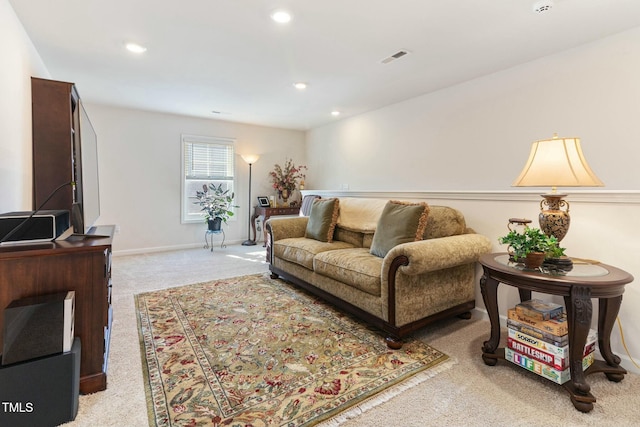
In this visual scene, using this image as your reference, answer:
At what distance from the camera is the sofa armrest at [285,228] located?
11.7 feet

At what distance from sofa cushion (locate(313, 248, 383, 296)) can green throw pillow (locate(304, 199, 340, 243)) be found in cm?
59

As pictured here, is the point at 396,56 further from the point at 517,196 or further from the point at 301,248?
the point at 301,248

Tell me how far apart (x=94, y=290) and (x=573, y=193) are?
3.07m

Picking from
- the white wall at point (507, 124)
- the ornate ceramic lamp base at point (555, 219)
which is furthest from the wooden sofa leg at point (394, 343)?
the white wall at point (507, 124)

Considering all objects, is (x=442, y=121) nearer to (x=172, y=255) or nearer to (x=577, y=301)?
(x=577, y=301)

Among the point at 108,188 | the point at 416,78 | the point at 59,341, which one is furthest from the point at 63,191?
the point at 416,78

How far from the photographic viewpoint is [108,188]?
179 inches

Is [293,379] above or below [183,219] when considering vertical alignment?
below

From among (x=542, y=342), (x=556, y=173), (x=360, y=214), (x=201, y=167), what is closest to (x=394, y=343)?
(x=542, y=342)

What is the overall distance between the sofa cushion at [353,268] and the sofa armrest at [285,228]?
0.89 m

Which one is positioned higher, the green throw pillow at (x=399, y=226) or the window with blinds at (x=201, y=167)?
the window with blinds at (x=201, y=167)

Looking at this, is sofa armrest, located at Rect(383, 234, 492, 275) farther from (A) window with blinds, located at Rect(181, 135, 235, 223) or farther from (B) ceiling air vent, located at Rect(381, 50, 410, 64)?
(A) window with blinds, located at Rect(181, 135, 235, 223)

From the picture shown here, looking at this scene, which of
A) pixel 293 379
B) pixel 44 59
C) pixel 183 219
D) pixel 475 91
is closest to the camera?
pixel 293 379

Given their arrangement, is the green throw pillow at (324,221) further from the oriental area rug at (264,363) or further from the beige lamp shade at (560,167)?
the beige lamp shade at (560,167)
